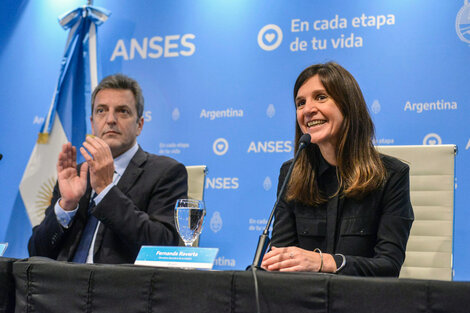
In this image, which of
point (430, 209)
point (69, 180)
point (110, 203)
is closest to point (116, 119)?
point (69, 180)

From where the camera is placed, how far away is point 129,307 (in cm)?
99

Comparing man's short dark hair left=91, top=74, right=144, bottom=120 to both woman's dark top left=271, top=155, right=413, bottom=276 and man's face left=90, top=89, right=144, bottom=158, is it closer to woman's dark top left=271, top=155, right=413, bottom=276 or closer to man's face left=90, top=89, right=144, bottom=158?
man's face left=90, top=89, right=144, bottom=158

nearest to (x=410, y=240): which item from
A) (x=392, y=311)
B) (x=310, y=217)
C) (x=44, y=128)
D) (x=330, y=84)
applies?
(x=310, y=217)

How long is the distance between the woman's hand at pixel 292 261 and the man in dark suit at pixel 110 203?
0.87 metres

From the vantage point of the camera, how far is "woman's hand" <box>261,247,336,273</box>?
121 centimetres

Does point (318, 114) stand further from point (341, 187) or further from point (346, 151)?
point (341, 187)

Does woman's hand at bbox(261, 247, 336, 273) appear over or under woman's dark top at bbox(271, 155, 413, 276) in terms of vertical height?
under

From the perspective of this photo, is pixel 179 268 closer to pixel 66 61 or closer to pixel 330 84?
pixel 330 84

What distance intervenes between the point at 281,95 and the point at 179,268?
8.30 feet

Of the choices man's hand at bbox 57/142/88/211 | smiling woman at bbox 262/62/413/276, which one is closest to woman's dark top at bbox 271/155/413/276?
smiling woman at bbox 262/62/413/276

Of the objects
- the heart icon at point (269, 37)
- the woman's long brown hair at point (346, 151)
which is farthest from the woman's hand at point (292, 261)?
the heart icon at point (269, 37)

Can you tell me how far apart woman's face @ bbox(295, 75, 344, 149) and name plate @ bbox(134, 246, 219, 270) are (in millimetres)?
843

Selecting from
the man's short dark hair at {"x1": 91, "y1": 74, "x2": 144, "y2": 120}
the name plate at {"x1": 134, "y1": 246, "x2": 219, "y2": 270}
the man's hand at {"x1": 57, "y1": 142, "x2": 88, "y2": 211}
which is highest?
the man's short dark hair at {"x1": 91, "y1": 74, "x2": 144, "y2": 120}

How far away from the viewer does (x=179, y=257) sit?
43.3 inches
